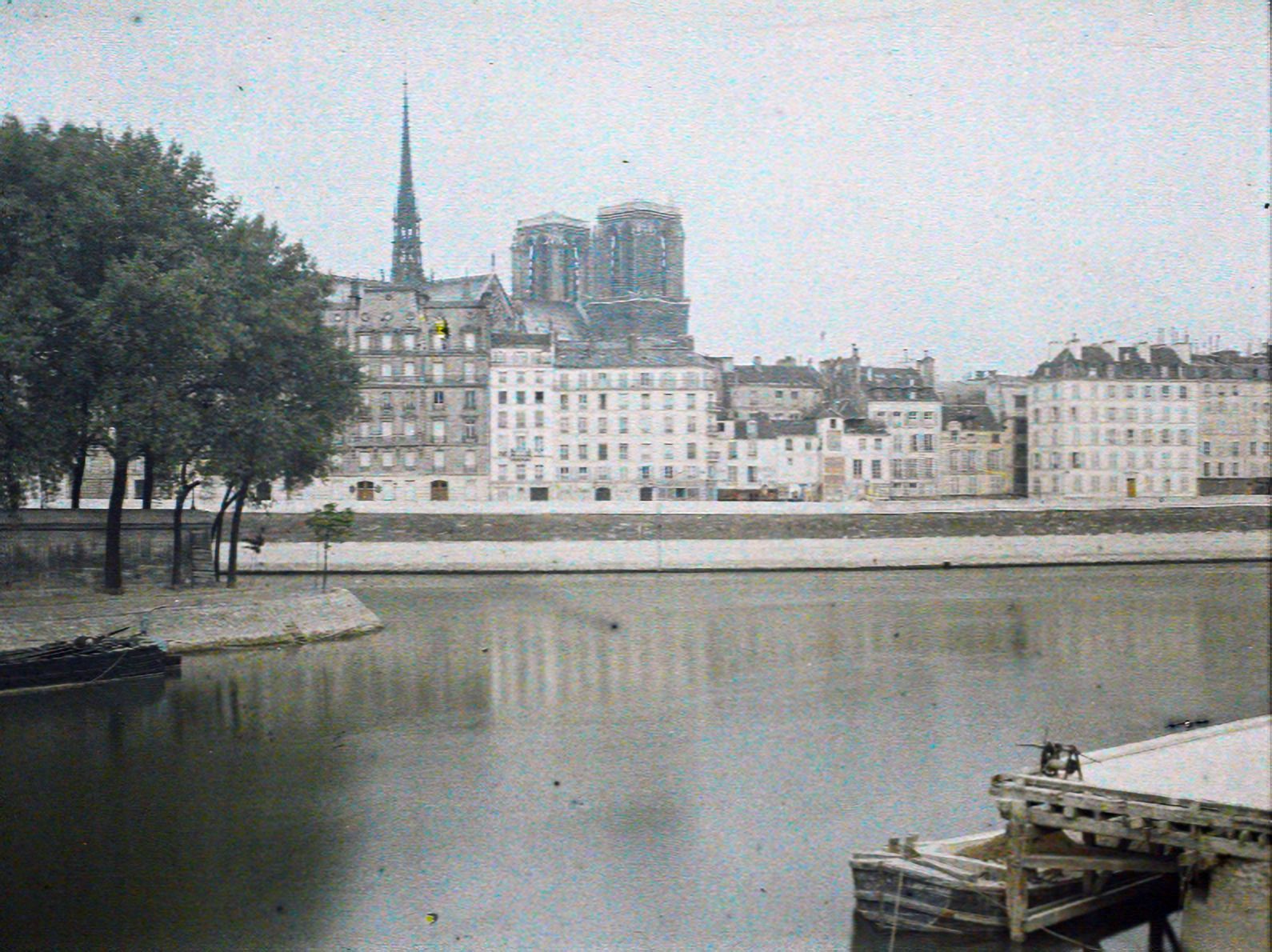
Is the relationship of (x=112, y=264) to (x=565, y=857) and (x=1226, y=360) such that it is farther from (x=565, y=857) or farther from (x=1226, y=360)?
(x=1226, y=360)

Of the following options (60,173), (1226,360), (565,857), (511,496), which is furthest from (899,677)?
(1226,360)

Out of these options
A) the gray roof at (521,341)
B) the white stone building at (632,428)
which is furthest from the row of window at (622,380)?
the gray roof at (521,341)

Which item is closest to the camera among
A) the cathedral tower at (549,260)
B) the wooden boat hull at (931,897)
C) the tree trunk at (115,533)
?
the wooden boat hull at (931,897)

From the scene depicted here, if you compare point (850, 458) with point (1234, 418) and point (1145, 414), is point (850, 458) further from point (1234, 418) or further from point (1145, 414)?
point (1234, 418)

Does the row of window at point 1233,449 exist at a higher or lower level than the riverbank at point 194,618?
higher

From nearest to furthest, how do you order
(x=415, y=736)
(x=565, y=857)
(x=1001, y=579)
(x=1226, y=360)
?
A: (x=565, y=857), (x=415, y=736), (x=1001, y=579), (x=1226, y=360)

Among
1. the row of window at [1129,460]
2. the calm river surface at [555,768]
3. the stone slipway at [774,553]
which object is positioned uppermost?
the row of window at [1129,460]

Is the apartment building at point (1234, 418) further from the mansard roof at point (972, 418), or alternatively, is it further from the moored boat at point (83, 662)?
the moored boat at point (83, 662)
